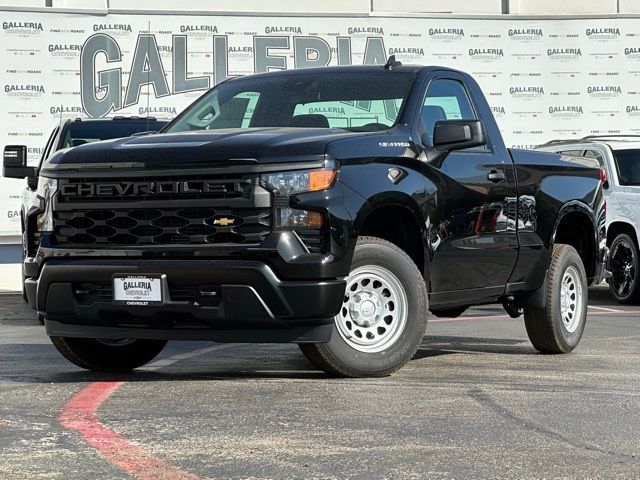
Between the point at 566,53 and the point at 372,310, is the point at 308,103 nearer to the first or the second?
the point at 372,310

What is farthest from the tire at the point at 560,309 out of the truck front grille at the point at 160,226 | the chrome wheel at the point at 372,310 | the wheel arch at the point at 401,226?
the truck front grille at the point at 160,226

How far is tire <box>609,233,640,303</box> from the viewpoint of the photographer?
646 inches

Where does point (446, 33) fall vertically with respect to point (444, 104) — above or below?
above

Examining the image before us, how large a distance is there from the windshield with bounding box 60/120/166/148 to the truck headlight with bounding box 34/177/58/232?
15.8 feet

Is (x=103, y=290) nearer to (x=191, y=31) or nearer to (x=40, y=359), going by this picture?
(x=40, y=359)

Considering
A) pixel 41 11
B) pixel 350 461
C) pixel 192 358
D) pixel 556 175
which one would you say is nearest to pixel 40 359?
pixel 192 358

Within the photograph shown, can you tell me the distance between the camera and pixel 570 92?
20984 millimetres

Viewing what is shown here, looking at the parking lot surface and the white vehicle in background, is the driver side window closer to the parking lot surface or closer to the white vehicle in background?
the parking lot surface

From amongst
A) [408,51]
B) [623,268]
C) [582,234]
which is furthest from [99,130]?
[408,51]

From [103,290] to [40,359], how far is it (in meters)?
1.90

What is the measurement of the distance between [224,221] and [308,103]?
1597 mm

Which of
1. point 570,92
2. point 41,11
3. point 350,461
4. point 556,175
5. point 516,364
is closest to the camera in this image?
point 350,461

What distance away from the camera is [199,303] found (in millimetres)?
7973

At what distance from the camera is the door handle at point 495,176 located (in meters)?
9.54
